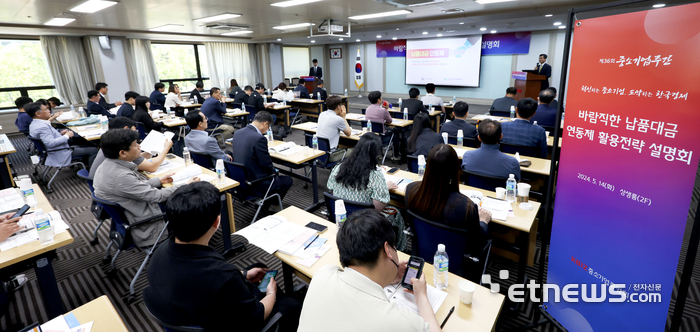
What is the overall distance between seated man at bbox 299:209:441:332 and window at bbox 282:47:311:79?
15.7m

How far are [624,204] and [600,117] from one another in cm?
45

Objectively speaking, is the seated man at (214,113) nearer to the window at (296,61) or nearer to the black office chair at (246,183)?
the black office chair at (246,183)

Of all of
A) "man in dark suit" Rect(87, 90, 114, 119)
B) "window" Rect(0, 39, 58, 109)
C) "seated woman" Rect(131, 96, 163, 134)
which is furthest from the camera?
"window" Rect(0, 39, 58, 109)

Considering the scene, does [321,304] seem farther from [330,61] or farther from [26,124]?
[330,61]

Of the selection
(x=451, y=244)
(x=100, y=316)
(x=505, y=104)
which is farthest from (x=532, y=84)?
(x=100, y=316)

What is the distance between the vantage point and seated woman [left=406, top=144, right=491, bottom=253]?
2.01 meters

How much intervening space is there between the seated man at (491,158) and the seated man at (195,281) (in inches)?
90.8

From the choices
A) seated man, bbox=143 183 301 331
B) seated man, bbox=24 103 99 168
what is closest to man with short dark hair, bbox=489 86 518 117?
seated man, bbox=143 183 301 331

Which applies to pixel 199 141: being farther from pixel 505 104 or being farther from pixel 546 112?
pixel 505 104

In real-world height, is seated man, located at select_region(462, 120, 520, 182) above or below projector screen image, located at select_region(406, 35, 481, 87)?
below

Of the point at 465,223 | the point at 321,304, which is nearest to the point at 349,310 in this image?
the point at 321,304

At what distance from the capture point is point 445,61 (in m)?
13.1

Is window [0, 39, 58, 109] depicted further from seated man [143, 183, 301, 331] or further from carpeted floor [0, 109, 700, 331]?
seated man [143, 183, 301, 331]

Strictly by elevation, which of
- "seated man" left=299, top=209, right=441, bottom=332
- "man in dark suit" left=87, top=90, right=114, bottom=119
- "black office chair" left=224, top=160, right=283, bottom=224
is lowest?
"black office chair" left=224, top=160, right=283, bottom=224
